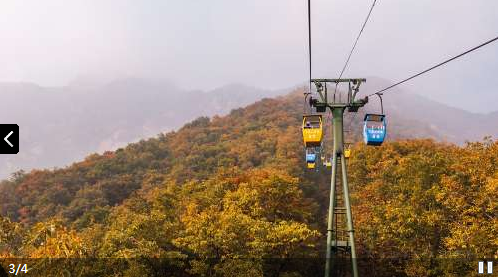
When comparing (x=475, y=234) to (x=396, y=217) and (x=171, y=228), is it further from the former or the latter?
(x=171, y=228)

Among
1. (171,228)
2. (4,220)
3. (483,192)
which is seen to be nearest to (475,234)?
(483,192)

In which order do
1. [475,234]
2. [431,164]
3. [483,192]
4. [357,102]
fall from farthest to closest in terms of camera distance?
1. [431,164]
2. [483,192]
3. [475,234]
4. [357,102]

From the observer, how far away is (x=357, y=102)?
19.5 m

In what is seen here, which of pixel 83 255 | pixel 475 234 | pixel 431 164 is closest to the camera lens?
pixel 83 255

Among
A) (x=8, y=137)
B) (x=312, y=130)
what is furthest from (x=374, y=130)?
(x=8, y=137)

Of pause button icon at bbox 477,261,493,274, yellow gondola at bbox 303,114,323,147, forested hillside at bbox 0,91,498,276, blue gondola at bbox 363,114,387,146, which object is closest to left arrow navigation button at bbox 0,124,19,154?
forested hillside at bbox 0,91,498,276

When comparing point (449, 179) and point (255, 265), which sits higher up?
point (449, 179)

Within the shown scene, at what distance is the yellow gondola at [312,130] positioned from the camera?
64.8 ft

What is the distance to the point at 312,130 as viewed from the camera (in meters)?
19.8

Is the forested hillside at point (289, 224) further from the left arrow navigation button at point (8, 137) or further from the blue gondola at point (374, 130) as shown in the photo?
the left arrow navigation button at point (8, 137)

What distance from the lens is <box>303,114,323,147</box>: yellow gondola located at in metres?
19.8

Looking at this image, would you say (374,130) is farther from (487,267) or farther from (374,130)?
(487,267)

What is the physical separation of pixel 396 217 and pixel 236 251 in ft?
46.3

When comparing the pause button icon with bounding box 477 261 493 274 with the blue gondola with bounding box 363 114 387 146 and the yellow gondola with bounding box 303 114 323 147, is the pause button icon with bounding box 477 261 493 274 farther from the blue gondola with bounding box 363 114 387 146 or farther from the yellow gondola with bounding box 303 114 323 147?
the yellow gondola with bounding box 303 114 323 147
